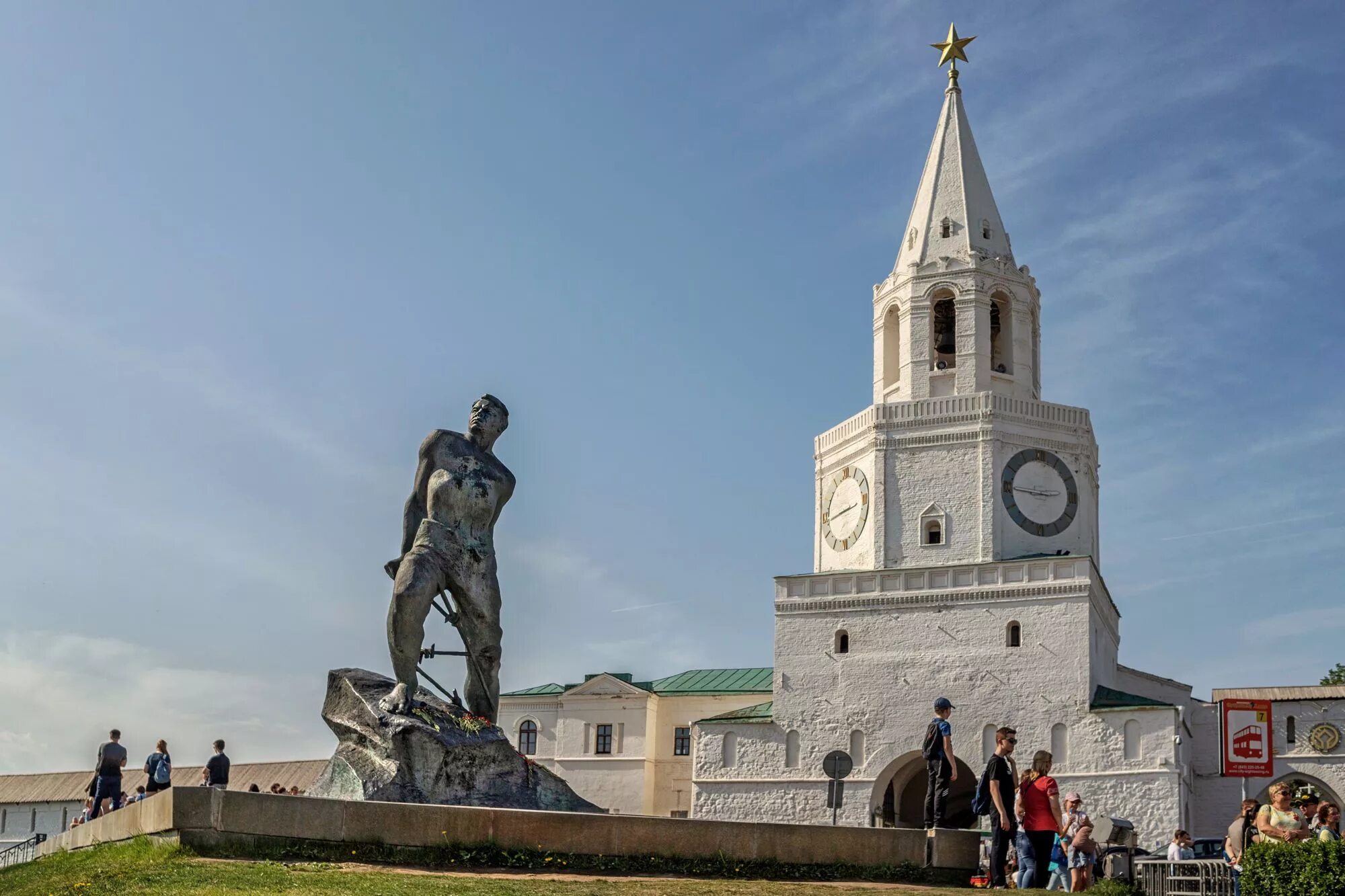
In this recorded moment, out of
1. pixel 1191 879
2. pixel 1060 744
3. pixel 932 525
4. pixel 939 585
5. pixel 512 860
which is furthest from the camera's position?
pixel 932 525

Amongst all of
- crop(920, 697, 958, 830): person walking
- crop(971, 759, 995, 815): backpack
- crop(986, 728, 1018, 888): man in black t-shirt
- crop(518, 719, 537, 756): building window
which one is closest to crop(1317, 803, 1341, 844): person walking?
crop(986, 728, 1018, 888): man in black t-shirt

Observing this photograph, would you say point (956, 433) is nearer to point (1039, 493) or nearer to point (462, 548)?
point (1039, 493)

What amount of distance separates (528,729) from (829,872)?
126ft

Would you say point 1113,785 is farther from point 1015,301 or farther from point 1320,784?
point 1015,301

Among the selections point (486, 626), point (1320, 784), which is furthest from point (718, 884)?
point (1320, 784)

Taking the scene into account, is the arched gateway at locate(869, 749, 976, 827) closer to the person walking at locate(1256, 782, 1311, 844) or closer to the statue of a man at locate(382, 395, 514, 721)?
the statue of a man at locate(382, 395, 514, 721)

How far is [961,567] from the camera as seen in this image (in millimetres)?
43750

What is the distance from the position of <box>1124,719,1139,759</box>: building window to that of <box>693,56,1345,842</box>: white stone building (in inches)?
A: 1.9

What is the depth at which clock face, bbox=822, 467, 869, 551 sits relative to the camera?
46.7m

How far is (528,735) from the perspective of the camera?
54031 mm

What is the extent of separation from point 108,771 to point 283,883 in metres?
10.7

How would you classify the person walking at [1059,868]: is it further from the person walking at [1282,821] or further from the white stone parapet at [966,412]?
the white stone parapet at [966,412]

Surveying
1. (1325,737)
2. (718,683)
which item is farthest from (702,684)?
(1325,737)

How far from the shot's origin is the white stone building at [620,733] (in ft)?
171
